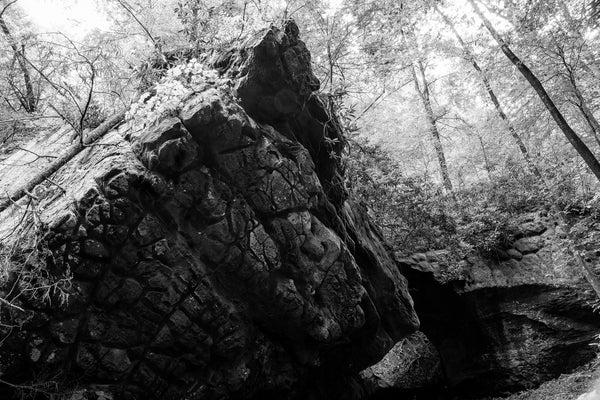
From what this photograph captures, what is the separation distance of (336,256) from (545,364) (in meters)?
8.62

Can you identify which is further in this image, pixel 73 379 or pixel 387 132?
pixel 387 132

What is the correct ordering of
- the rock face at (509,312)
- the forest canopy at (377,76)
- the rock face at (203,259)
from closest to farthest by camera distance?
the rock face at (203,259)
the forest canopy at (377,76)
the rock face at (509,312)

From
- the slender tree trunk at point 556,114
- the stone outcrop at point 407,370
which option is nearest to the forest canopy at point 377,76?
the slender tree trunk at point 556,114

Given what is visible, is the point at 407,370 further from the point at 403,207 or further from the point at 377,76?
the point at 377,76

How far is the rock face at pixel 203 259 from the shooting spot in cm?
488

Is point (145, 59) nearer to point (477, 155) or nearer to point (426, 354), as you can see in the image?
point (426, 354)

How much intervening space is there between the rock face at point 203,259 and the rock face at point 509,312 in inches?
212

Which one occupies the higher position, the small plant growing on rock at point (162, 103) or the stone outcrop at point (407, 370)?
the small plant growing on rock at point (162, 103)

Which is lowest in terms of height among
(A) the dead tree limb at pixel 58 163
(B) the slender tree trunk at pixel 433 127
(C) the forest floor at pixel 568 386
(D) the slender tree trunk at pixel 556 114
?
(C) the forest floor at pixel 568 386

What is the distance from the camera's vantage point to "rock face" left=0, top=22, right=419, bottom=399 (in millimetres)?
4883

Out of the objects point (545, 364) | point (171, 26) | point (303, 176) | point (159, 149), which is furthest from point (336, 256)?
point (545, 364)

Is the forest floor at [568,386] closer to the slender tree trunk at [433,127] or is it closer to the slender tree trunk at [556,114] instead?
the slender tree trunk at [556,114]

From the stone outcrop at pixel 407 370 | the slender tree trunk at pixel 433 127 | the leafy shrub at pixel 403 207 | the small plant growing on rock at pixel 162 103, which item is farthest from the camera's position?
the slender tree trunk at pixel 433 127

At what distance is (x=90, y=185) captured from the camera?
516cm
